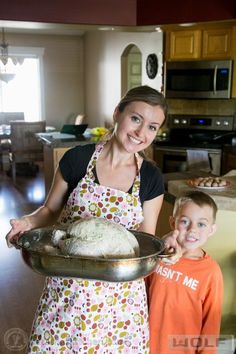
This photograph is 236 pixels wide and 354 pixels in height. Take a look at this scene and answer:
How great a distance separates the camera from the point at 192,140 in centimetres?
441

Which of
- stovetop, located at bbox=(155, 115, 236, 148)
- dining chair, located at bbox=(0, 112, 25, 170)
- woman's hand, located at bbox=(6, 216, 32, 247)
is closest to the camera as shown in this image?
woman's hand, located at bbox=(6, 216, 32, 247)

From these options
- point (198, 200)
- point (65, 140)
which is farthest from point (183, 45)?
point (198, 200)

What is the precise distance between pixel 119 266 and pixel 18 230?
335 mm

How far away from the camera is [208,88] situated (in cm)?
408

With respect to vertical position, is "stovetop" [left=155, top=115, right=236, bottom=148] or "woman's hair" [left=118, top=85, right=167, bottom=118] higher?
"woman's hair" [left=118, top=85, right=167, bottom=118]

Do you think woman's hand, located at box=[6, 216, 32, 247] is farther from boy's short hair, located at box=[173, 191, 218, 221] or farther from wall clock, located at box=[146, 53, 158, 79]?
wall clock, located at box=[146, 53, 158, 79]

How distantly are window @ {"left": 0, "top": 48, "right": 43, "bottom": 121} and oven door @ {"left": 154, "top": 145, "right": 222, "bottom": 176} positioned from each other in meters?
4.37

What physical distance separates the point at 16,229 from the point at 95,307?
1.01ft

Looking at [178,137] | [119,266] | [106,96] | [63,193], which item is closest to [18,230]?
[63,193]

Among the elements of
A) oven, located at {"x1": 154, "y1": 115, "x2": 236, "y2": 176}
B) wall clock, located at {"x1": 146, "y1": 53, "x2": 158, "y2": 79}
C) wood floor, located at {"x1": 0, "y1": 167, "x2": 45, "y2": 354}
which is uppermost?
wall clock, located at {"x1": 146, "y1": 53, "x2": 158, "y2": 79}

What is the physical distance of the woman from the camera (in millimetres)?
1094

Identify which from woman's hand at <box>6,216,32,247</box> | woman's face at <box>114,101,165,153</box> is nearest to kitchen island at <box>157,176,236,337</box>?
woman's face at <box>114,101,165,153</box>

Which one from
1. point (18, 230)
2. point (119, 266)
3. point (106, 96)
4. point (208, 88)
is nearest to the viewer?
point (119, 266)

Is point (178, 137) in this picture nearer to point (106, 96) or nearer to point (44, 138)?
point (44, 138)
